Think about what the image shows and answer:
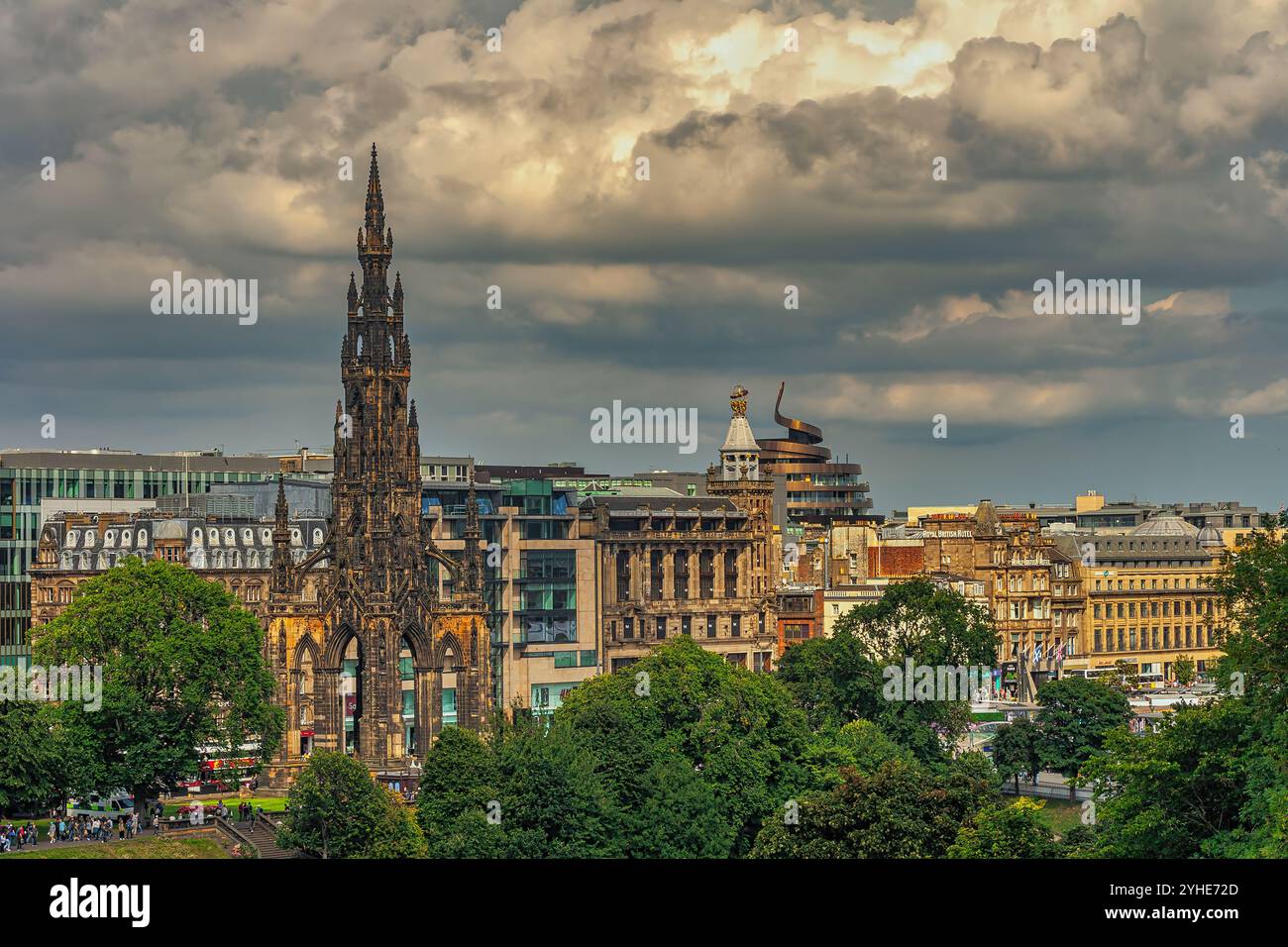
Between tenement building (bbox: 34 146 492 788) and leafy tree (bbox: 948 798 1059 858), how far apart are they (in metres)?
51.2

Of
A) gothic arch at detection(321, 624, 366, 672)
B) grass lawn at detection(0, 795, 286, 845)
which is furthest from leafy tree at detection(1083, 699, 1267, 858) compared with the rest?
gothic arch at detection(321, 624, 366, 672)

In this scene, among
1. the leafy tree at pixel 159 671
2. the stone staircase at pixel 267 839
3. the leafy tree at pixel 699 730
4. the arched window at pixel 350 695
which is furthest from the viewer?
the arched window at pixel 350 695

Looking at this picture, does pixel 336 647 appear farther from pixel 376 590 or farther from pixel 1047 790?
pixel 1047 790

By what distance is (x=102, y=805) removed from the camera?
10862cm

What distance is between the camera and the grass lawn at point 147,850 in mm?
87062

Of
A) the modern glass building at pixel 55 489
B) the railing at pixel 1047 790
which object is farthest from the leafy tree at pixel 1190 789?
the modern glass building at pixel 55 489

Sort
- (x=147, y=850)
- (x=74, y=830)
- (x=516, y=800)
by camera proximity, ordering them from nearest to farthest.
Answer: (x=516, y=800) < (x=147, y=850) < (x=74, y=830)

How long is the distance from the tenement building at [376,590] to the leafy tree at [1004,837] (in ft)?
168

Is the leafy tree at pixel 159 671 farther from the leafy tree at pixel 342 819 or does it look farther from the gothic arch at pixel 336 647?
the leafy tree at pixel 342 819

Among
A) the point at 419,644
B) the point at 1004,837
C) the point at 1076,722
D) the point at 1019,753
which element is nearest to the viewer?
the point at 1004,837

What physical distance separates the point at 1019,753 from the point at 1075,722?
14.2 ft

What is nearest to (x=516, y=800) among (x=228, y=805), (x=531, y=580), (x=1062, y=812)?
(x=228, y=805)
